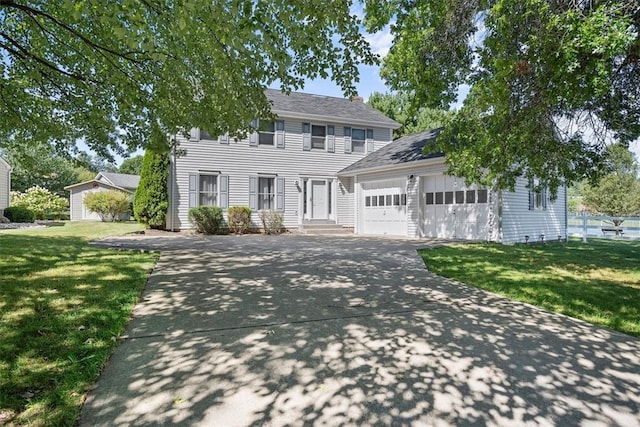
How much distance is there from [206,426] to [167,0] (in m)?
5.44

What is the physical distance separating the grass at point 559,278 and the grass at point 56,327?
5.05m

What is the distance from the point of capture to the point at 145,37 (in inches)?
169

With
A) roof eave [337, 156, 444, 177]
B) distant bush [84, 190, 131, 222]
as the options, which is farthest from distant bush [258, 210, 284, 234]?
distant bush [84, 190, 131, 222]

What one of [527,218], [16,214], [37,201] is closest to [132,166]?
[37,201]

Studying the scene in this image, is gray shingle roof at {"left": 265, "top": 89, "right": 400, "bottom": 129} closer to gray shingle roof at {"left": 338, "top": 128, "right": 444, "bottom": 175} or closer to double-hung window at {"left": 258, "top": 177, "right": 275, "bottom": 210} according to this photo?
gray shingle roof at {"left": 338, "top": 128, "right": 444, "bottom": 175}

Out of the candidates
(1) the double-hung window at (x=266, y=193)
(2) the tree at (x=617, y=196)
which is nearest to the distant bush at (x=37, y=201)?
(1) the double-hung window at (x=266, y=193)

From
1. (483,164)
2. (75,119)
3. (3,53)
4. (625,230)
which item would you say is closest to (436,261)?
(483,164)

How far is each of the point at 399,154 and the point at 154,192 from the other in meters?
10.0

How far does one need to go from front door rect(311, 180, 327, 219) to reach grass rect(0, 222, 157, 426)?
35.4 ft

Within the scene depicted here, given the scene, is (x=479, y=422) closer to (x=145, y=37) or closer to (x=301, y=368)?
(x=301, y=368)

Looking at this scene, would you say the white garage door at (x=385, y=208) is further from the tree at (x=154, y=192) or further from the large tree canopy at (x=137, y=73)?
the large tree canopy at (x=137, y=73)

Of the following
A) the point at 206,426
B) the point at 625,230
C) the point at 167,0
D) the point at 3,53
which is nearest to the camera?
the point at 206,426

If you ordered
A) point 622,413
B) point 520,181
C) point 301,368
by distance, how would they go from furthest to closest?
1. point 520,181
2. point 301,368
3. point 622,413

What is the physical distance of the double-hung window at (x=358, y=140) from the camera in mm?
18109
